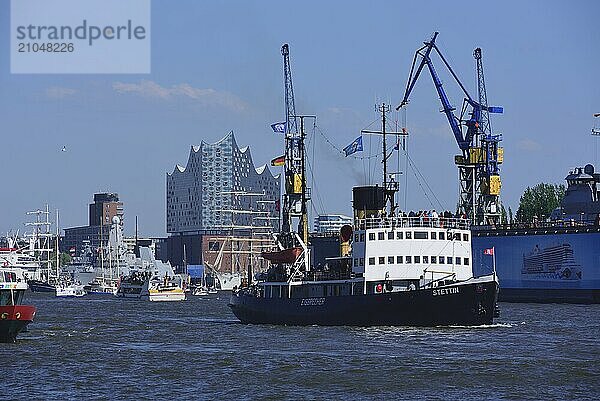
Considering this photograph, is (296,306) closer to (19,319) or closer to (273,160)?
(19,319)

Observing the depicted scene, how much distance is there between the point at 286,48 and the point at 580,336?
242ft

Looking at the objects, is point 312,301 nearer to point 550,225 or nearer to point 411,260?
point 411,260

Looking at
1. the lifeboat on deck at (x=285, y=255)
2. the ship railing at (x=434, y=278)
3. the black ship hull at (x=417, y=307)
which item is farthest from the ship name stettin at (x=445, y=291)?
the lifeboat on deck at (x=285, y=255)

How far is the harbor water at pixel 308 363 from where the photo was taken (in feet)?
148

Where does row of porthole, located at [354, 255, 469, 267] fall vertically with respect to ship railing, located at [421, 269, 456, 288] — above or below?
above

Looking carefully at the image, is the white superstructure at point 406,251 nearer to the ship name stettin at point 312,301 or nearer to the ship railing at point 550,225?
the ship name stettin at point 312,301

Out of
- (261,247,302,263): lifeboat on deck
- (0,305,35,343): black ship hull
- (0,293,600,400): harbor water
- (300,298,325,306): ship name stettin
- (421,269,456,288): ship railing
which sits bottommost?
(0,293,600,400): harbor water

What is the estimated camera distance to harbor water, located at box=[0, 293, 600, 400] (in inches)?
1770

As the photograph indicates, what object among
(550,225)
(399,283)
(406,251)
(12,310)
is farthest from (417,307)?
(550,225)

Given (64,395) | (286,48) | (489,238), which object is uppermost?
(286,48)

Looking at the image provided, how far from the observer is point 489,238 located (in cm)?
13525

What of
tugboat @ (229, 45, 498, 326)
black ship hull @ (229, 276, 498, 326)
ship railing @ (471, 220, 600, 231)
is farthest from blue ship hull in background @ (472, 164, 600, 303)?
black ship hull @ (229, 276, 498, 326)

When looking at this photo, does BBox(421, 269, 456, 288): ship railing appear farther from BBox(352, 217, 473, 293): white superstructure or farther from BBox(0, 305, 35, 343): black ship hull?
BBox(0, 305, 35, 343): black ship hull

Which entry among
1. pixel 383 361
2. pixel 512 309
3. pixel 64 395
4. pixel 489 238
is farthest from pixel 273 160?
pixel 64 395
